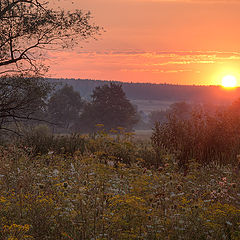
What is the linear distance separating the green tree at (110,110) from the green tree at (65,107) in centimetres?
481

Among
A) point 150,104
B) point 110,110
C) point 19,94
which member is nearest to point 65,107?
point 110,110

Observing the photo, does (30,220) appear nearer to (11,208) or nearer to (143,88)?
(11,208)

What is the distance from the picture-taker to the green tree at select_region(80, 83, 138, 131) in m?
52.2

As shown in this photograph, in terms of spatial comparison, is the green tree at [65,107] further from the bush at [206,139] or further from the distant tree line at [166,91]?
the distant tree line at [166,91]

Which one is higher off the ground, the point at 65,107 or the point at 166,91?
the point at 166,91

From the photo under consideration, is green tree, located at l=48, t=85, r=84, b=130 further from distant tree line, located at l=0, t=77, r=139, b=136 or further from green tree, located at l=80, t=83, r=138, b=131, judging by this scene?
green tree, located at l=80, t=83, r=138, b=131

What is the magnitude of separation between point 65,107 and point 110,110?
38.0 feet

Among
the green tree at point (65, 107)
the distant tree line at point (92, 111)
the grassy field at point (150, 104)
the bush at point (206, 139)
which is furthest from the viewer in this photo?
the grassy field at point (150, 104)

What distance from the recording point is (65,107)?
60.0 meters

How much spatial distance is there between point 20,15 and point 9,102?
13.0 ft

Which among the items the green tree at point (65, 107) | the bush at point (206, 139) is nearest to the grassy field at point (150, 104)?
the green tree at point (65, 107)

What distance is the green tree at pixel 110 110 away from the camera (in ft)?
171

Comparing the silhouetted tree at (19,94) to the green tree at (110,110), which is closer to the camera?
the silhouetted tree at (19,94)

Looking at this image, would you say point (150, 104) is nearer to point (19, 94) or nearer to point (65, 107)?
point (65, 107)
